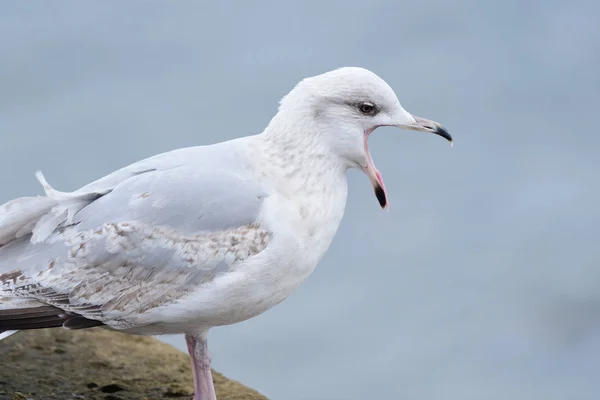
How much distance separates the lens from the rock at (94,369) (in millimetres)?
7656

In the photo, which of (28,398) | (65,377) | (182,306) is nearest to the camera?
(182,306)

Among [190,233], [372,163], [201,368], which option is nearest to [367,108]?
[372,163]

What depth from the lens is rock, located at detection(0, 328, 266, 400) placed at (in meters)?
7.66

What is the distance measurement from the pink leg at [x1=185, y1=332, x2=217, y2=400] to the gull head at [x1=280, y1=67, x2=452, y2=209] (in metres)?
1.35

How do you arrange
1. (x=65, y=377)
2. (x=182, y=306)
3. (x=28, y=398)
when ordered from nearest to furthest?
(x=182, y=306) → (x=28, y=398) → (x=65, y=377)

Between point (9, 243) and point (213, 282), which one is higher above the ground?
point (9, 243)

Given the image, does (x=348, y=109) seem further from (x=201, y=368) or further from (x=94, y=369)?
(x=94, y=369)

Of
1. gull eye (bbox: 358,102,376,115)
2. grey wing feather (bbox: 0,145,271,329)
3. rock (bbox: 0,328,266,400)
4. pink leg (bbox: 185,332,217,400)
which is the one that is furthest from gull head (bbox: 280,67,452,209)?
rock (bbox: 0,328,266,400)

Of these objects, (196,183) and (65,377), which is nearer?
(196,183)

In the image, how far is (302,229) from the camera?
6926mm

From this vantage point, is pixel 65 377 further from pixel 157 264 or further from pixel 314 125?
pixel 314 125

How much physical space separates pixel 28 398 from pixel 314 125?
2322 mm

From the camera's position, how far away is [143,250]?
680 cm

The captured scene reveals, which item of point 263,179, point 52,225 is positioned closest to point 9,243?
point 52,225
